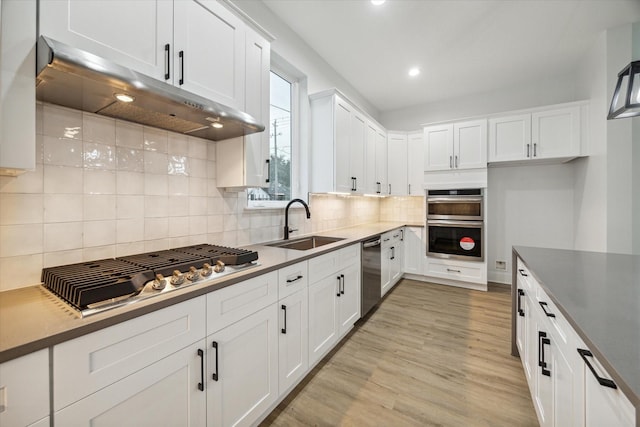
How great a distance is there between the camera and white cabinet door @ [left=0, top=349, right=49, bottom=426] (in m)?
0.65

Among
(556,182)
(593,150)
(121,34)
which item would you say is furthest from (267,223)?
(556,182)

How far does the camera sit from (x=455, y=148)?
394 centimetres

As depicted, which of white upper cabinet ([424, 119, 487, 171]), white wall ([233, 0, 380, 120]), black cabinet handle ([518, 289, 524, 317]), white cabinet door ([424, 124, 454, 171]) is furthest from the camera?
white cabinet door ([424, 124, 454, 171])

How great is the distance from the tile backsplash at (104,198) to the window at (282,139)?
647mm

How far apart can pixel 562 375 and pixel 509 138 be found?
3.50 m

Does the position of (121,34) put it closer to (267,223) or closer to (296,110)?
(267,223)

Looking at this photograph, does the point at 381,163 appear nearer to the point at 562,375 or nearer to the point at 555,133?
the point at 555,133

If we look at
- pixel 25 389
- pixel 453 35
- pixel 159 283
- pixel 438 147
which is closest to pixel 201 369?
pixel 159 283

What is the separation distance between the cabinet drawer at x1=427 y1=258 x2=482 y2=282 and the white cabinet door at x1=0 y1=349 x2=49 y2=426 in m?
4.20

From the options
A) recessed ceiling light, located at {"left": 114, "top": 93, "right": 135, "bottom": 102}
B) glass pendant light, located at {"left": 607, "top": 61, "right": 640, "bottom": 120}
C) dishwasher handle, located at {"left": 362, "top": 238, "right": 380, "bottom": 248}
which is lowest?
dishwasher handle, located at {"left": 362, "top": 238, "right": 380, "bottom": 248}

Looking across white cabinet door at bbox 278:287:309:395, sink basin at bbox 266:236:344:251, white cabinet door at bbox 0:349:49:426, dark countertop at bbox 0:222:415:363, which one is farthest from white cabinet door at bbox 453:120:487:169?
white cabinet door at bbox 0:349:49:426

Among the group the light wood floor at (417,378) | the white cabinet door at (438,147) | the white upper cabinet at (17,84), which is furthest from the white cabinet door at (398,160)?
the white upper cabinet at (17,84)

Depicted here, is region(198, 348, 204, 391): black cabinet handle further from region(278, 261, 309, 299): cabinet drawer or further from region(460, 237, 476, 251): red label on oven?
region(460, 237, 476, 251): red label on oven

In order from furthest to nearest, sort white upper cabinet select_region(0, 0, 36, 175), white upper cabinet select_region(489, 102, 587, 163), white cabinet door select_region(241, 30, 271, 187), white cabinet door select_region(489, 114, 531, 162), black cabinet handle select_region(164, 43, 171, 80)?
white cabinet door select_region(489, 114, 531, 162)
white upper cabinet select_region(489, 102, 587, 163)
white cabinet door select_region(241, 30, 271, 187)
black cabinet handle select_region(164, 43, 171, 80)
white upper cabinet select_region(0, 0, 36, 175)
